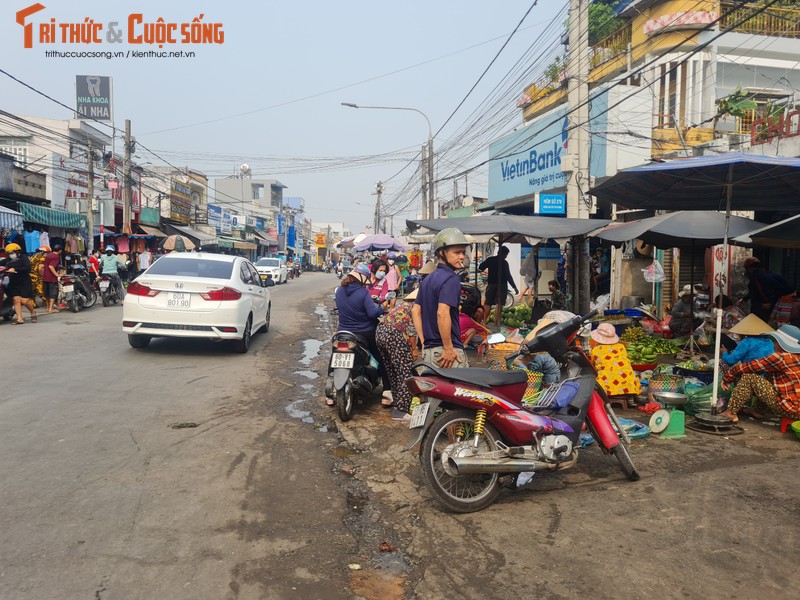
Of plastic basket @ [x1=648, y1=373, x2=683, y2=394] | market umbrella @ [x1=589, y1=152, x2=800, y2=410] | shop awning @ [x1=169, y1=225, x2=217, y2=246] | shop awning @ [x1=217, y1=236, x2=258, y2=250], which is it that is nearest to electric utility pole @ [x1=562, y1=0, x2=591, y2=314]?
market umbrella @ [x1=589, y1=152, x2=800, y2=410]

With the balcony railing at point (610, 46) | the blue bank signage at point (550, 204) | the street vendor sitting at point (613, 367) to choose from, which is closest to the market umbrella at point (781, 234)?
the street vendor sitting at point (613, 367)

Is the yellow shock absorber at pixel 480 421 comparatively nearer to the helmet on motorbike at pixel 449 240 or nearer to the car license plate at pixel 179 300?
the helmet on motorbike at pixel 449 240

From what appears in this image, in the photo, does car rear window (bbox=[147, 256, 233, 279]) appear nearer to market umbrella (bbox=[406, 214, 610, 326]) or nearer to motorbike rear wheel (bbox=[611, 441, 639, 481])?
market umbrella (bbox=[406, 214, 610, 326])

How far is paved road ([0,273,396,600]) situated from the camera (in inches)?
133

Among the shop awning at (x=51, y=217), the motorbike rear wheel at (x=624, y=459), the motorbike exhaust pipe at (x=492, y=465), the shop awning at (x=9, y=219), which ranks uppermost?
the shop awning at (x=51, y=217)

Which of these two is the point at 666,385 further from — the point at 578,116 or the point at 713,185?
the point at 578,116

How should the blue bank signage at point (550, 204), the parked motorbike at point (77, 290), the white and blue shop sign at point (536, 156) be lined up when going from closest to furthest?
1. the blue bank signage at point (550, 204)
2. the parked motorbike at point (77, 290)
3. the white and blue shop sign at point (536, 156)

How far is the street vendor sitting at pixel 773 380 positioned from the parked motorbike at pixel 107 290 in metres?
17.0

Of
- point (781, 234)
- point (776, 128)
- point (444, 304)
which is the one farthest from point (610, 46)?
point (444, 304)

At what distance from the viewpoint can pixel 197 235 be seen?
4512 cm

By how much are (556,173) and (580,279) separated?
370 inches

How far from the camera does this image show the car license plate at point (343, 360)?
6777 mm

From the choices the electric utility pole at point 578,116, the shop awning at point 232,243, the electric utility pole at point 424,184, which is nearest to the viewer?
the electric utility pole at point 578,116

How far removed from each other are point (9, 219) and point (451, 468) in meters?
19.5
